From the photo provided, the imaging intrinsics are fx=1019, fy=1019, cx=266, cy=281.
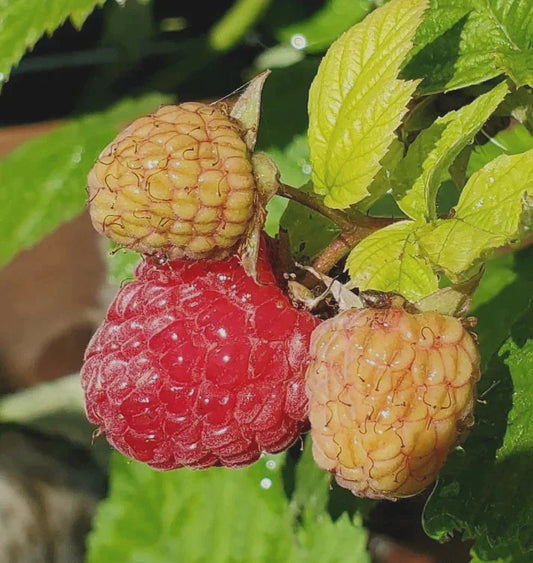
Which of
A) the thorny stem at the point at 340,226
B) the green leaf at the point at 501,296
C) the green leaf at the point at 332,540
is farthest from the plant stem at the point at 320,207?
the green leaf at the point at 332,540

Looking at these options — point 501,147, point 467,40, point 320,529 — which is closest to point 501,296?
point 501,147

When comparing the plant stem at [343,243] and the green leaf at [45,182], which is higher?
the plant stem at [343,243]

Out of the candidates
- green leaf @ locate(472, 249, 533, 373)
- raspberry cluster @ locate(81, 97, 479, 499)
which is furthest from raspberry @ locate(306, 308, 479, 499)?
green leaf @ locate(472, 249, 533, 373)

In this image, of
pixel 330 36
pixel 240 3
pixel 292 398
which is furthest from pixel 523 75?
pixel 240 3

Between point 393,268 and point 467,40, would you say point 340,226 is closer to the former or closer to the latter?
point 393,268

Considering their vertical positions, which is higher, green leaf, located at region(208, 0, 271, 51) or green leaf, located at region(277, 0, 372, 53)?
green leaf, located at region(277, 0, 372, 53)

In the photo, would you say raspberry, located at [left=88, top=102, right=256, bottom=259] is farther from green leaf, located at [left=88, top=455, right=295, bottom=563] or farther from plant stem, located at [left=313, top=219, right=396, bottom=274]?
green leaf, located at [left=88, top=455, right=295, bottom=563]

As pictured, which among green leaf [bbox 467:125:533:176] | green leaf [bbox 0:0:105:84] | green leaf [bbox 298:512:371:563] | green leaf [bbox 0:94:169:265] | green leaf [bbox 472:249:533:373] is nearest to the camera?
green leaf [bbox 467:125:533:176]

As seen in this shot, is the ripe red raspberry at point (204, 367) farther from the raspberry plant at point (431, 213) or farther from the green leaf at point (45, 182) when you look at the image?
the green leaf at point (45, 182)
